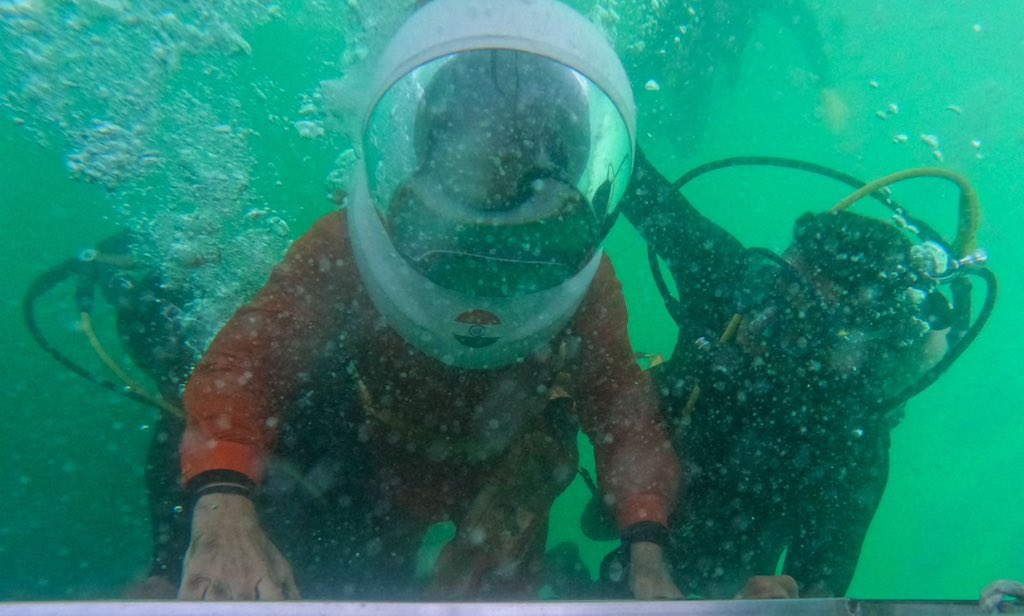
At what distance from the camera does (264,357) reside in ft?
6.51

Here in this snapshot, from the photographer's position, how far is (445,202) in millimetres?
1726

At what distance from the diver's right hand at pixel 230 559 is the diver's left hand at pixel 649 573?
1.25 metres

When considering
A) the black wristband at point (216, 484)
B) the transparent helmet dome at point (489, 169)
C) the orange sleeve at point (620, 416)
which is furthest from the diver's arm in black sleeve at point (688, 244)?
the black wristband at point (216, 484)

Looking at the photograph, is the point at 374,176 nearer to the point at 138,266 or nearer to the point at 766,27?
the point at 138,266

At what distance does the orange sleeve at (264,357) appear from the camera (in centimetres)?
184

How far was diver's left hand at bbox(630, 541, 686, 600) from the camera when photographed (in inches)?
81.9

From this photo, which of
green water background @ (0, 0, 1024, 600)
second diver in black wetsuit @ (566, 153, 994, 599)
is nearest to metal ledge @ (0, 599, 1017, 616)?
second diver in black wetsuit @ (566, 153, 994, 599)

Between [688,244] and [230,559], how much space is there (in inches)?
134

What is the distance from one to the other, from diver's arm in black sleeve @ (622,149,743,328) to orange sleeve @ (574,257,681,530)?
1657mm

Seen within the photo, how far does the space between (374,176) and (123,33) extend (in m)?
6.55

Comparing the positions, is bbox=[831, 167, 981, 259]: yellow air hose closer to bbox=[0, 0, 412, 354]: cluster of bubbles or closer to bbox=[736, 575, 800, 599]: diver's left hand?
bbox=[736, 575, 800, 599]: diver's left hand

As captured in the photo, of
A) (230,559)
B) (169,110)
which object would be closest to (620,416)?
(230,559)

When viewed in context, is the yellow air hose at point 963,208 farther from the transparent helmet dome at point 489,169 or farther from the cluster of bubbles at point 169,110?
the cluster of bubbles at point 169,110

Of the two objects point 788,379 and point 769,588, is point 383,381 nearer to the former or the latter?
point 769,588
